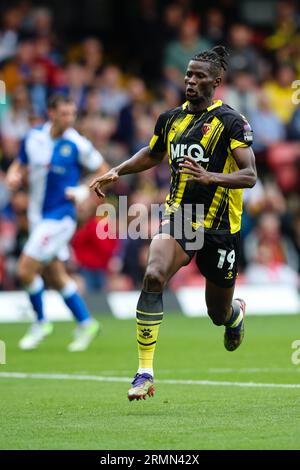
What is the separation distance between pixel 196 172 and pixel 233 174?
1.25 ft

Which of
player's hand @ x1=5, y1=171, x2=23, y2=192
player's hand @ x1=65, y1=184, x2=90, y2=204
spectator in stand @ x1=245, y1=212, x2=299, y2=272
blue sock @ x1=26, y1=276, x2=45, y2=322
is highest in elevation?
spectator in stand @ x1=245, y1=212, x2=299, y2=272

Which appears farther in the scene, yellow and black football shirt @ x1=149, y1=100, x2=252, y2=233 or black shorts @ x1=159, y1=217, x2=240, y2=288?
black shorts @ x1=159, y1=217, x2=240, y2=288

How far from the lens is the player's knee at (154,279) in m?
8.59

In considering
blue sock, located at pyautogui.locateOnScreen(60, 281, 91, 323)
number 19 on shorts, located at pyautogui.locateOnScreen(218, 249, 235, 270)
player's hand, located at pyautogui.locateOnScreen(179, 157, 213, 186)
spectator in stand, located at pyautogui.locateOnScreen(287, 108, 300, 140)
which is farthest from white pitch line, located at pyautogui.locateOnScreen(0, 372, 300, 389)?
spectator in stand, located at pyautogui.locateOnScreen(287, 108, 300, 140)

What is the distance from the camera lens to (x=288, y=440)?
22.7 feet

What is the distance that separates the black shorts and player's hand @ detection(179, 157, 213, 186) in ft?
2.30

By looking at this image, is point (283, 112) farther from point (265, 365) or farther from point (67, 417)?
point (67, 417)

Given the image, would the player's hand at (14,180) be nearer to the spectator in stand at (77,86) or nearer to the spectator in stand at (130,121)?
the spectator in stand at (77,86)

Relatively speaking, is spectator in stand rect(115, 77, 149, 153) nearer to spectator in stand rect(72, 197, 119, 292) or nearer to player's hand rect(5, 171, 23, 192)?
spectator in stand rect(72, 197, 119, 292)

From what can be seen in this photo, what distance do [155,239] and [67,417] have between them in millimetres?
1564

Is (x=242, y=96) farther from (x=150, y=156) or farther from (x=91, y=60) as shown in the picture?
(x=150, y=156)

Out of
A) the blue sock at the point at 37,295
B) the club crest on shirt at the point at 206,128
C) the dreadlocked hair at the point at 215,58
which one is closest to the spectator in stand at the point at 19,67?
the blue sock at the point at 37,295

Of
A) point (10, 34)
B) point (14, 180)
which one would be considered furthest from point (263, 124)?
point (14, 180)

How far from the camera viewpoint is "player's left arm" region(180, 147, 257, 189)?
8445 millimetres
